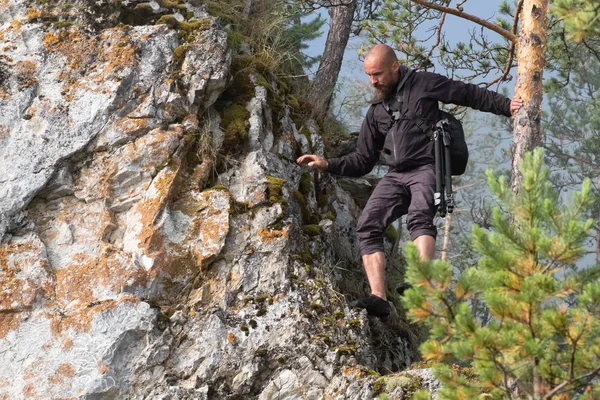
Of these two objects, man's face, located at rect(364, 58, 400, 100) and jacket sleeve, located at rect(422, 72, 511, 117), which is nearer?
jacket sleeve, located at rect(422, 72, 511, 117)

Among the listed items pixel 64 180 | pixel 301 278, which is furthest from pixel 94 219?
pixel 301 278

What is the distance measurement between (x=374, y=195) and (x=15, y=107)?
10.1ft

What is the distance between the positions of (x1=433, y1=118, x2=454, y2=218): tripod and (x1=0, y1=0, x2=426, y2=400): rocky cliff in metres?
1.06

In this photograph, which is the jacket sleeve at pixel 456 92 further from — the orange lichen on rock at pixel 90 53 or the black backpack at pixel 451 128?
the orange lichen on rock at pixel 90 53

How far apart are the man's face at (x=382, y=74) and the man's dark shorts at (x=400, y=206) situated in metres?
0.67

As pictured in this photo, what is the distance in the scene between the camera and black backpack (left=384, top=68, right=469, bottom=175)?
18.3 feet

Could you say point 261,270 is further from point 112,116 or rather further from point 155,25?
point 155,25

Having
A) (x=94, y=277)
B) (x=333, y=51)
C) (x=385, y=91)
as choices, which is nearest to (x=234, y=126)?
(x=385, y=91)

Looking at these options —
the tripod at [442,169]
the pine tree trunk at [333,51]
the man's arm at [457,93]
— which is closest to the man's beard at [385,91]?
the man's arm at [457,93]

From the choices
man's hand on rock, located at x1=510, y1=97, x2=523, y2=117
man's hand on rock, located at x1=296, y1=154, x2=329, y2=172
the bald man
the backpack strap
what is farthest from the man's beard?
man's hand on rock, located at x1=510, y1=97, x2=523, y2=117

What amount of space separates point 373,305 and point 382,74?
1.79 metres

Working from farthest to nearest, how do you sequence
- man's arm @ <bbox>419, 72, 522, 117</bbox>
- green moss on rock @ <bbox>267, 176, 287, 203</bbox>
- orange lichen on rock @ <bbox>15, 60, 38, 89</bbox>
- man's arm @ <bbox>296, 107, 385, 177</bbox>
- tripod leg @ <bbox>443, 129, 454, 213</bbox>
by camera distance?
orange lichen on rock @ <bbox>15, 60, 38, 89</bbox>
man's arm @ <bbox>296, 107, 385, 177</bbox>
green moss on rock @ <bbox>267, 176, 287, 203</bbox>
man's arm @ <bbox>419, 72, 522, 117</bbox>
tripod leg @ <bbox>443, 129, 454, 213</bbox>

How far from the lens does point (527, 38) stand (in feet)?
17.7

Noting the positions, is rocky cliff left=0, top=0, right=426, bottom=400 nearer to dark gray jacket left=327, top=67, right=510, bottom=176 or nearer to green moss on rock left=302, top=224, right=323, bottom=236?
green moss on rock left=302, top=224, right=323, bottom=236
